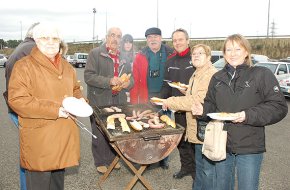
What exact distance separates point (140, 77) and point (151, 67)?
0.86 ft

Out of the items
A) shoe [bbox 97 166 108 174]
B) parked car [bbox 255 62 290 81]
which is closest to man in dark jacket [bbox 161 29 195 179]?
shoe [bbox 97 166 108 174]

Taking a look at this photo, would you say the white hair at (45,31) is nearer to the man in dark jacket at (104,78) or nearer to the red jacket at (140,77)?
the man in dark jacket at (104,78)

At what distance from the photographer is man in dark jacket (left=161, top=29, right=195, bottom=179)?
170 inches

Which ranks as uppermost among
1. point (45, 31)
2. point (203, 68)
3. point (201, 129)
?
point (45, 31)

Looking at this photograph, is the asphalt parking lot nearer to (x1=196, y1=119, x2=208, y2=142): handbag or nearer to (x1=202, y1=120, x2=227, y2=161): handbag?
(x1=196, y1=119, x2=208, y2=142): handbag

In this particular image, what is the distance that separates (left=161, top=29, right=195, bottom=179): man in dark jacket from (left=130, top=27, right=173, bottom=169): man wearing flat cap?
0.34 m

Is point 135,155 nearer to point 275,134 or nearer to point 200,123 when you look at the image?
point 200,123

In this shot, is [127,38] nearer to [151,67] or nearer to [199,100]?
[151,67]

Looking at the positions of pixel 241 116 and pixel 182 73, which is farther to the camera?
pixel 182 73

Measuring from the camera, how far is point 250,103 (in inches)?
102

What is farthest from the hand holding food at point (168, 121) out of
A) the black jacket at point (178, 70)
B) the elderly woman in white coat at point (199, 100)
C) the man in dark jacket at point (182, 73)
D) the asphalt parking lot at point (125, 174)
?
the asphalt parking lot at point (125, 174)

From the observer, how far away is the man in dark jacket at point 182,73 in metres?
4.31

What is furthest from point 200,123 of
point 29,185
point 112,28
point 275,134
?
point 275,134

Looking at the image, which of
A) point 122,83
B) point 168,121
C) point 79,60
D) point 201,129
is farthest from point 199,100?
point 79,60
